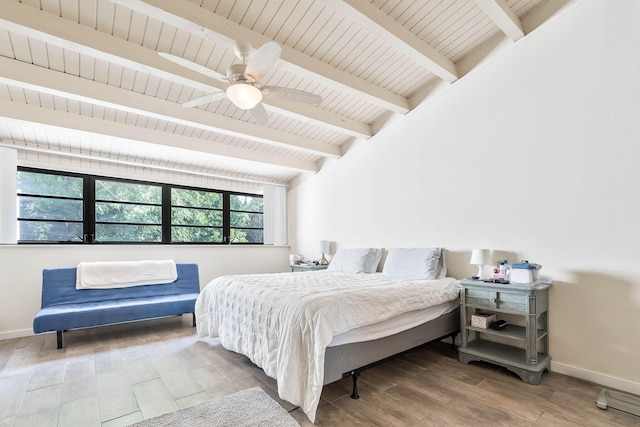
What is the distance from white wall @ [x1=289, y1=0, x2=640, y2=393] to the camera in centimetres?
237

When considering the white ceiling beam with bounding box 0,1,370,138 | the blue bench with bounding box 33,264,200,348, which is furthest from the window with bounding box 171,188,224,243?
the white ceiling beam with bounding box 0,1,370,138

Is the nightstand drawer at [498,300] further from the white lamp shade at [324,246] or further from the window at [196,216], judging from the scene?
the window at [196,216]

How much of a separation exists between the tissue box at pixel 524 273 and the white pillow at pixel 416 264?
0.80 m

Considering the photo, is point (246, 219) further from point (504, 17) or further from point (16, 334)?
point (504, 17)

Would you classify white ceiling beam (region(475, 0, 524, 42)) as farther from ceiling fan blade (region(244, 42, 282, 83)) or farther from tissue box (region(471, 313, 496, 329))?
tissue box (region(471, 313, 496, 329))

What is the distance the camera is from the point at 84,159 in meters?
4.39

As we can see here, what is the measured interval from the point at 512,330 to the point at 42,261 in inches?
218

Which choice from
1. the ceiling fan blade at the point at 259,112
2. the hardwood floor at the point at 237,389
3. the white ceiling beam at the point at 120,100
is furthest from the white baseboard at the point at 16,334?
the ceiling fan blade at the point at 259,112

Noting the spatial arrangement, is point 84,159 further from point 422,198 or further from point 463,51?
point 463,51

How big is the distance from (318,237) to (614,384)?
4.10m

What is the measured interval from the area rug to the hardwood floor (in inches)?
3.5

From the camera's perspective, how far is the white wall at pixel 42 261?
370 centimetres

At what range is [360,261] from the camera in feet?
13.8

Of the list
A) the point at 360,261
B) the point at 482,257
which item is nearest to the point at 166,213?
the point at 360,261
